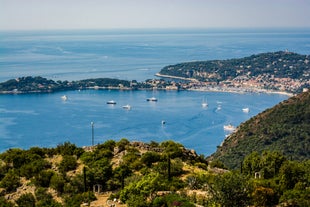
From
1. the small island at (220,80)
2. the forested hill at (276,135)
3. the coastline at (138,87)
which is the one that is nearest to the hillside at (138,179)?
the forested hill at (276,135)

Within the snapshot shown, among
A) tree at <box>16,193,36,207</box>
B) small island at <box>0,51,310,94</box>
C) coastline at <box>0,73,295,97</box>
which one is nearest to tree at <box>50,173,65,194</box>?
tree at <box>16,193,36,207</box>

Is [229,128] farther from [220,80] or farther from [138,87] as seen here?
[220,80]

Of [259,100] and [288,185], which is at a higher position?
[288,185]

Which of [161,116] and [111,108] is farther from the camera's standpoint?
[111,108]

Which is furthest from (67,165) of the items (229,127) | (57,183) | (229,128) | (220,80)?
(220,80)

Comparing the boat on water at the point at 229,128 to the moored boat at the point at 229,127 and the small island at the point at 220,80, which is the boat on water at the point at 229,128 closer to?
the moored boat at the point at 229,127

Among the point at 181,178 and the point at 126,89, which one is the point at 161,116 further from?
the point at 181,178

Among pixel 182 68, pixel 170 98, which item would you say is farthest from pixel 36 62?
pixel 170 98
